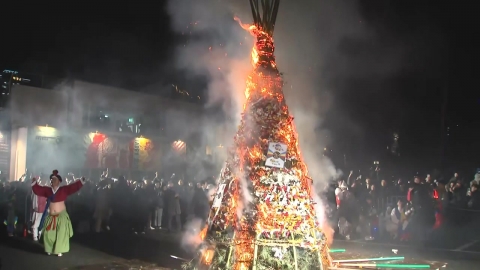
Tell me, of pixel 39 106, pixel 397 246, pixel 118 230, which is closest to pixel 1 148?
pixel 39 106

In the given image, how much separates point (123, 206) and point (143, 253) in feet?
16.1

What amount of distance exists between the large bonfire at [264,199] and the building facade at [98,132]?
14.8 metres

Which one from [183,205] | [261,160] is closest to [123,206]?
[183,205]

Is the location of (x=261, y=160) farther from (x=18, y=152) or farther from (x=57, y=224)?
(x=18, y=152)

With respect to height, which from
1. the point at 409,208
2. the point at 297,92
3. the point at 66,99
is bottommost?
the point at 409,208

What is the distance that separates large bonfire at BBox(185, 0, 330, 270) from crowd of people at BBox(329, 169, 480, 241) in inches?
215

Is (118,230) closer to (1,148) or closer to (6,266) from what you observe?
(6,266)

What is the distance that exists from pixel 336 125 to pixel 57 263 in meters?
12.6

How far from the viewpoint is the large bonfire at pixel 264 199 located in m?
5.60

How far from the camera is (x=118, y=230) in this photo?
12.9 meters

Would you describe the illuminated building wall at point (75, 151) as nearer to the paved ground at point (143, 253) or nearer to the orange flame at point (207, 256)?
the paved ground at point (143, 253)

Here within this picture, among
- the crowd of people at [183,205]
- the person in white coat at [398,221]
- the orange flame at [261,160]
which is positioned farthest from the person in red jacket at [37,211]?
the person in white coat at [398,221]

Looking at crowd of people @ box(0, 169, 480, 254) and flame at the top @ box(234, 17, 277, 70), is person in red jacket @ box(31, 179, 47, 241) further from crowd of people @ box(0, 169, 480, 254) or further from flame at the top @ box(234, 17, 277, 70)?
flame at the top @ box(234, 17, 277, 70)

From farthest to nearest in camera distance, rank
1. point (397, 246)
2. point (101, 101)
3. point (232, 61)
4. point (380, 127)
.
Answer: point (101, 101)
point (380, 127)
point (397, 246)
point (232, 61)
